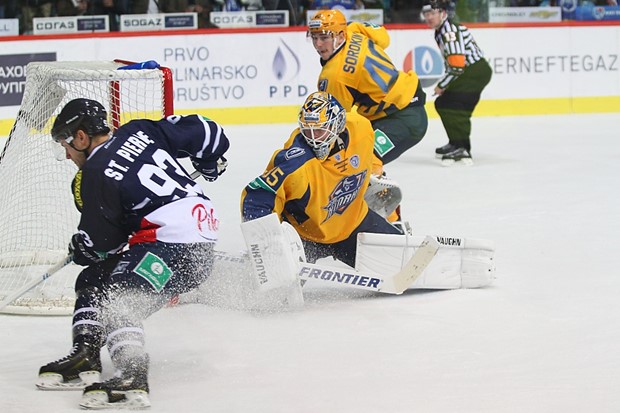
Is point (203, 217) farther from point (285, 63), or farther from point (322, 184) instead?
point (285, 63)

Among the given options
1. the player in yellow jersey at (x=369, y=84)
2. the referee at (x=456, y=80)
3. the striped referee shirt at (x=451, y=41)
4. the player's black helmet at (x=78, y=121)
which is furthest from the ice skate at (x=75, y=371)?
the striped referee shirt at (x=451, y=41)

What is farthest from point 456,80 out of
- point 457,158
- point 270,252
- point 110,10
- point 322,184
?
point 270,252

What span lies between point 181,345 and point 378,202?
4.49 ft

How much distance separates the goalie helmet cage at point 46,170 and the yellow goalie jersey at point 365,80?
0.97 meters

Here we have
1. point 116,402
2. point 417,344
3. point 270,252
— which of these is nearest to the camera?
point 116,402

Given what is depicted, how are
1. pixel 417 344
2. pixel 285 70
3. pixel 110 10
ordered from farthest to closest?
pixel 285 70 < pixel 110 10 < pixel 417 344

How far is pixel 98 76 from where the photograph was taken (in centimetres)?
401

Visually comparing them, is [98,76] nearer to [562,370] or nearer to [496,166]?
[562,370]

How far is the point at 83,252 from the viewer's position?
307 centimetres

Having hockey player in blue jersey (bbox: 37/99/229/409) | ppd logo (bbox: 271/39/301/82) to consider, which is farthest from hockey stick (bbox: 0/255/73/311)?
ppd logo (bbox: 271/39/301/82)

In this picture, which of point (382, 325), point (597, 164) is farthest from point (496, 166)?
point (382, 325)

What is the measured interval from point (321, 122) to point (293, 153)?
0.48ft

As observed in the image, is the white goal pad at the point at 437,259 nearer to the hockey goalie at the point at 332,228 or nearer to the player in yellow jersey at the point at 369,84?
the hockey goalie at the point at 332,228

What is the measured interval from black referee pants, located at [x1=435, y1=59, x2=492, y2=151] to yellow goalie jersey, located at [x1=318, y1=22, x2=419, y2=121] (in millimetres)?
2108
